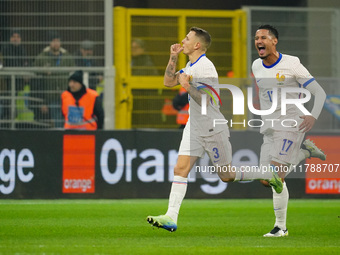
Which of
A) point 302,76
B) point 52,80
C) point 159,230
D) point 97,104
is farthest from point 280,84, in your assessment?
point 52,80

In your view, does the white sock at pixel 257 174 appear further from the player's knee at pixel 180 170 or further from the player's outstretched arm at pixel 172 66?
the player's outstretched arm at pixel 172 66

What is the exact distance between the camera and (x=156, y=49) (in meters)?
18.1

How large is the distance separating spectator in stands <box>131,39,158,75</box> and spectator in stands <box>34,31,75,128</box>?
1.49 metres

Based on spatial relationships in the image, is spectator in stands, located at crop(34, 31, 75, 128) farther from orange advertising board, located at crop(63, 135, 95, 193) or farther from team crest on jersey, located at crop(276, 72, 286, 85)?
team crest on jersey, located at crop(276, 72, 286, 85)

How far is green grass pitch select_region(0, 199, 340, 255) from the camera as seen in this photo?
→ 8.69 m

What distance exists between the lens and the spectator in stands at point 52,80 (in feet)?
55.9

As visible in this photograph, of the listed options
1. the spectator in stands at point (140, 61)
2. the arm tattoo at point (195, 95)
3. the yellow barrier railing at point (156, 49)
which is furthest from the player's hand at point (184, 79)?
the spectator in stands at point (140, 61)

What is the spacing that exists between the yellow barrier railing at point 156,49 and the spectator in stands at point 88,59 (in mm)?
647

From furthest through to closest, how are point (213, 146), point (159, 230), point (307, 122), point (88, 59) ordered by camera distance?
point (88, 59)
point (159, 230)
point (213, 146)
point (307, 122)

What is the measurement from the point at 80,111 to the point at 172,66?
7.02 meters

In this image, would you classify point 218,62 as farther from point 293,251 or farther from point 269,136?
point 293,251

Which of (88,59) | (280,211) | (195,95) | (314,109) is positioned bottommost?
(280,211)

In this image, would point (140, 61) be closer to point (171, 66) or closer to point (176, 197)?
point (171, 66)

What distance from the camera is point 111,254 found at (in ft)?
26.5
